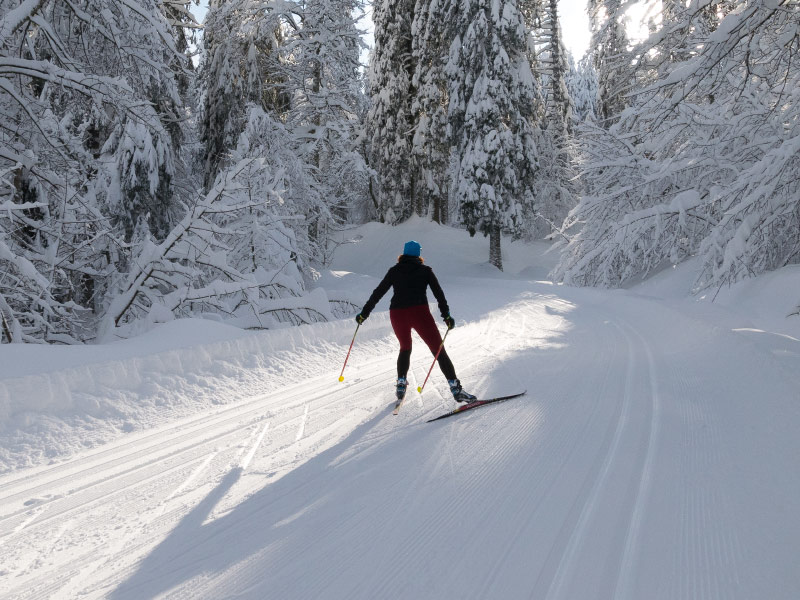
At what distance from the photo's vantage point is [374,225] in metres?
31.8

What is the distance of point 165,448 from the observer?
14.0ft

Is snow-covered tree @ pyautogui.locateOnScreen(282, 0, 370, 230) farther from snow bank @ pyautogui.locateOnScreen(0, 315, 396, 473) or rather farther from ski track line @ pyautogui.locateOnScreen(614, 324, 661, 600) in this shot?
ski track line @ pyautogui.locateOnScreen(614, 324, 661, 600)

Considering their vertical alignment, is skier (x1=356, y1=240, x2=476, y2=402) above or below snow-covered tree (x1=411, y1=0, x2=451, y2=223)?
below

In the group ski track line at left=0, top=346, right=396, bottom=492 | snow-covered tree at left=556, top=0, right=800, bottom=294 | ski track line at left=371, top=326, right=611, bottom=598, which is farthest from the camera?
snow-covered tree at left=556, top=0, right=800, bottom=294

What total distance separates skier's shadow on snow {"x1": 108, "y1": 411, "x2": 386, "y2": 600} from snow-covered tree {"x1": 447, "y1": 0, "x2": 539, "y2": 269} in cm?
2094

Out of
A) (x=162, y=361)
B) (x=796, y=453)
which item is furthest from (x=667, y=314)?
(x=162, y=361)

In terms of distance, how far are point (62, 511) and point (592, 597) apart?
9.82 feet

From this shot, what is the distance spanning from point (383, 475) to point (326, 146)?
765 inches

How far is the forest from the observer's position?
6.72 meters

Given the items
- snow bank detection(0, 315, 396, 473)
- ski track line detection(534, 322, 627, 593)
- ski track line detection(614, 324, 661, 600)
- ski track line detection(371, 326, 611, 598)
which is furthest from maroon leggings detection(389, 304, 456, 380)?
ski track line detection(614, 324, 661, 600)

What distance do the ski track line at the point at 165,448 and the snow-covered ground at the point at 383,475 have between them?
0.02 m

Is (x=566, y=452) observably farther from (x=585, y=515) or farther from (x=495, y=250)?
(x=495, y=250)

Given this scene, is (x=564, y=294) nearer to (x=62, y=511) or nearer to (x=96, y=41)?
(x=96, y=41)

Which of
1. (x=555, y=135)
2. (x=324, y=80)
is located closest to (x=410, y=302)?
(x=324, y=80)
